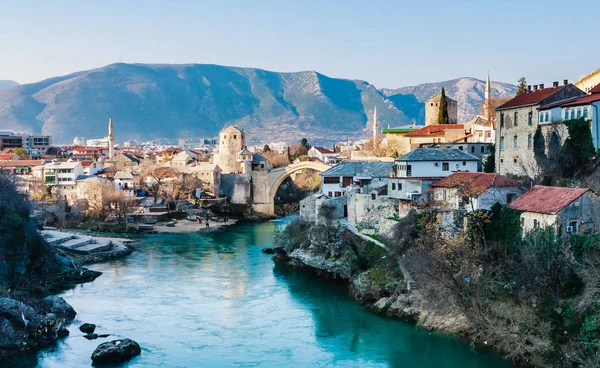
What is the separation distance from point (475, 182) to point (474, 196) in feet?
4.91

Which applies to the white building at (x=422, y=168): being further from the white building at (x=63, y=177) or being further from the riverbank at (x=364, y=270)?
the white building at (x=63, y=177)

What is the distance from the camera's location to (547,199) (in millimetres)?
22359

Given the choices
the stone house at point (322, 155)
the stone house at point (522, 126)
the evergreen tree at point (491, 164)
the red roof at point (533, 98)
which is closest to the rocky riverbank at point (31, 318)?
the stone house at point (522, 126)

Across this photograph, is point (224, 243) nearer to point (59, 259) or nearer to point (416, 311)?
point (59, 259)

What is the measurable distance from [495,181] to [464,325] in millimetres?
6775

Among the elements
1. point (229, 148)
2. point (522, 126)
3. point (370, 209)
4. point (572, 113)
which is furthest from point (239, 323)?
point (229, 148)

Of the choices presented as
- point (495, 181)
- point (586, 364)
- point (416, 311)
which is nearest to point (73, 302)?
point (416, 311)

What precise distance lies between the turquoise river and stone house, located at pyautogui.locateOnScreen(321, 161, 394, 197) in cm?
583

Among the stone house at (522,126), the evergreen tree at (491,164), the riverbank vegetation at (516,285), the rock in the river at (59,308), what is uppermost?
the stone house at (522,126)

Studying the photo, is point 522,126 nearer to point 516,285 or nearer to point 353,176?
point 353,176

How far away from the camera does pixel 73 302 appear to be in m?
27.4

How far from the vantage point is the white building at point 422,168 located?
101ft

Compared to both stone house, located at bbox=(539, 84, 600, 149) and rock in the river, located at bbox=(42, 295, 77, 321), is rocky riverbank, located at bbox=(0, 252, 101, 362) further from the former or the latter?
stone house, located at bbox=(539, 84, 600, 149)

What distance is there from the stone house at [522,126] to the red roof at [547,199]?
14.8ft
